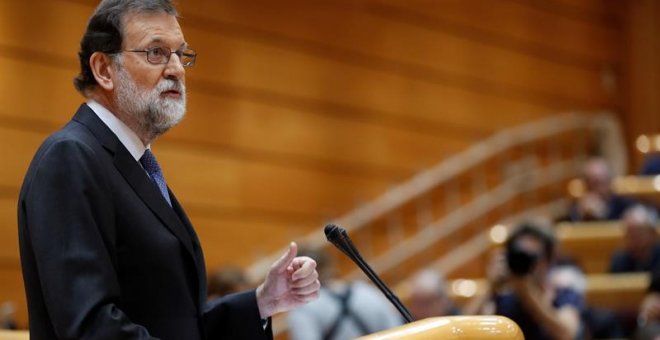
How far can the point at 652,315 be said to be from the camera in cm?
454

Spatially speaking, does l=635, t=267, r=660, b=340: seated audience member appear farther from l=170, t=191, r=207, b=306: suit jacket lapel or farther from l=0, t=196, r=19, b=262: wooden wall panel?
l=0, t=196, r=19, b=262: wooden wall panel

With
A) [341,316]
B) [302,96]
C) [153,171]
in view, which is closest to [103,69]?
[153,171]

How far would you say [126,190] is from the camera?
186cm

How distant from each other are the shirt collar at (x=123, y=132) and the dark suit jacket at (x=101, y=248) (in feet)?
0.07

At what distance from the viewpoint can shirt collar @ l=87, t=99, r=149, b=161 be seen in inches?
76.9

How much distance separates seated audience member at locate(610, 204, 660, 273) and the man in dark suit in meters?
3.90

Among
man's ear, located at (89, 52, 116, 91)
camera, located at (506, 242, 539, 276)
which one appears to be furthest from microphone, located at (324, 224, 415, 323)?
camera, located at (506, 242, 539, 276)

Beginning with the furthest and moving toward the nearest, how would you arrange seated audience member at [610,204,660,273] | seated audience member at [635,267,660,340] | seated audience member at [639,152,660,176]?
seated audience member at [639,152,660,176] < seated audience member at [610,204,660,273] < seated audience member at [635,267,660,340]

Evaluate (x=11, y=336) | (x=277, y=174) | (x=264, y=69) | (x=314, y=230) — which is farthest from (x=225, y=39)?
(x=11, y=336)

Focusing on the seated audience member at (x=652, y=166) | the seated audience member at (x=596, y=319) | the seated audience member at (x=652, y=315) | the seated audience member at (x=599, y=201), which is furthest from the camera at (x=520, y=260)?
the seated audience member at (x=652, y=166)

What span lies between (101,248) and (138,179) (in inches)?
8.0

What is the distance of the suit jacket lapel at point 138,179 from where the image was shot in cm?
189

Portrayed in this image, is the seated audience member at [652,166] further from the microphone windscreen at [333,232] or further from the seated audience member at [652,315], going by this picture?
the microphone windscreen at [333,232]

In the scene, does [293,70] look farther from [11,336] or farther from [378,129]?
[11,336]
